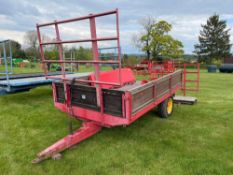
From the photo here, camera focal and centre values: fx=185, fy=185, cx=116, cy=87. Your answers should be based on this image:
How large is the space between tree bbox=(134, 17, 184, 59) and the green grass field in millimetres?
24288

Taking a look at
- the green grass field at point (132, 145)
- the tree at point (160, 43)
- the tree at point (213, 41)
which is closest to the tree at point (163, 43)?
the tree at point (160, 43)

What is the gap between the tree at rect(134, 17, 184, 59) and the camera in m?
27.2

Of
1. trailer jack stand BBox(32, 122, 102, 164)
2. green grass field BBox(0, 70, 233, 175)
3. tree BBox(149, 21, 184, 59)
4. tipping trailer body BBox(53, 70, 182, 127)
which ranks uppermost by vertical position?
tree BBox(149, 21, 184, 59)

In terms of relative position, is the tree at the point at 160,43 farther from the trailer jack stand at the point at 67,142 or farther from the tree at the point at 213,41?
the trailer jack stand at the point at 67,142

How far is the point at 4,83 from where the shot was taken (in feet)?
15.5

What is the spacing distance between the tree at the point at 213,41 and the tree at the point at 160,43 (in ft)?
38.7

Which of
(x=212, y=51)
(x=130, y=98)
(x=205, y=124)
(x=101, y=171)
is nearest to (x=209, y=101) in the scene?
(x=205, y=124)

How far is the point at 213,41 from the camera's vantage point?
36.5 m

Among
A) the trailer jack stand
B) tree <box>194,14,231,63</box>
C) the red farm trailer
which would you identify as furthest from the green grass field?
tree <box>194,14,231,63</box>

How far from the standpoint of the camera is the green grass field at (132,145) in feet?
7.51

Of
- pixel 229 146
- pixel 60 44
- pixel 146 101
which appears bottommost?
pixel 229 146

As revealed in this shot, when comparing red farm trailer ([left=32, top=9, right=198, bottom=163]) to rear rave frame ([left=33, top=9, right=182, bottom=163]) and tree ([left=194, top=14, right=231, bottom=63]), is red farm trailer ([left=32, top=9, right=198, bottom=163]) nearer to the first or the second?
rear rave frame ([left=33, top=9, right=182, bottom=163])

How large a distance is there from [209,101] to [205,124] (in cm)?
206

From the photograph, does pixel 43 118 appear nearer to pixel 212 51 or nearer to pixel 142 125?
pixel 142 125
